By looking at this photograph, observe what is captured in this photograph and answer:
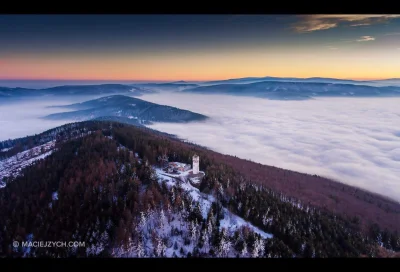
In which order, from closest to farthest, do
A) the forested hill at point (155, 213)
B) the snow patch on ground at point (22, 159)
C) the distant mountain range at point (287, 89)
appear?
the forested hill at point (155, 213)
the snow patch on ground at point (22, 159)
the distant mountain range at point (287, 89)

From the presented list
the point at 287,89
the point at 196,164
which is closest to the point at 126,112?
the point at 196,164

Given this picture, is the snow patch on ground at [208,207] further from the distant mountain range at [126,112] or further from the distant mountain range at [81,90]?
the distant mountain range at [81,90]

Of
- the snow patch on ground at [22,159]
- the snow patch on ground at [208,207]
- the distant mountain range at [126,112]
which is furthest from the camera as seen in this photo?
the distant mountain range at [126,112]

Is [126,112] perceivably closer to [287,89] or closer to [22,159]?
[22,159]

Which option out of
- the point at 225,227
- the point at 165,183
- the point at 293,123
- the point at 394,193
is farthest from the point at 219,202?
the point at 394,193

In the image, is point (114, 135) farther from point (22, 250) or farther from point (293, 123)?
point (293, 123)

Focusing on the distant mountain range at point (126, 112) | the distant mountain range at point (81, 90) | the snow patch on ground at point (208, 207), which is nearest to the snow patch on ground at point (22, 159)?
the distant mountain range at point (126, 112)

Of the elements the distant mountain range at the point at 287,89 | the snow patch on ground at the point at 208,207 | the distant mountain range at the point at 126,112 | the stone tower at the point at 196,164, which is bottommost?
the snow patch on ground at the point at 208,207
